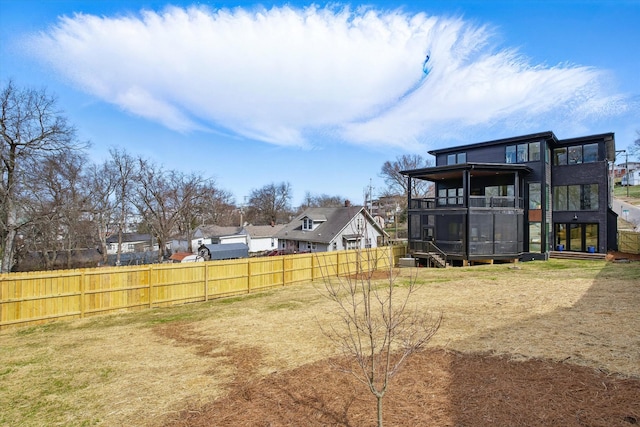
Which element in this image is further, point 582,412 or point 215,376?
point 215,376

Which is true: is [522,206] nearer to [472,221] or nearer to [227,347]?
[472,221]

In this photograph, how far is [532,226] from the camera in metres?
22.5

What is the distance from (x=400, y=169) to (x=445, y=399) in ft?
188

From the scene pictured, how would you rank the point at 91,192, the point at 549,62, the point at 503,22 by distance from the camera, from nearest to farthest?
the point at 503,22
the point at 549,62
the point at 91,192

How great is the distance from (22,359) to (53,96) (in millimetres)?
19350

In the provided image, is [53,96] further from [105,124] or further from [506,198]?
[506,198]

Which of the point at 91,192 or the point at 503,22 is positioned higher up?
the point at 503,22

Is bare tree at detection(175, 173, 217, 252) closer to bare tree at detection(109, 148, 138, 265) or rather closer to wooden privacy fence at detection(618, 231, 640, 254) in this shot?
bare tree at detection(109, 148, 138, 265)

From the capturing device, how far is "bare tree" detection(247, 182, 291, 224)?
76688mm

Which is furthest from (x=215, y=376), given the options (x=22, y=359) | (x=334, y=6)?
(x=334, y=6)

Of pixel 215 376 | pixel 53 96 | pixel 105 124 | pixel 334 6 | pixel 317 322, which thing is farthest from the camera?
pixel 105 124

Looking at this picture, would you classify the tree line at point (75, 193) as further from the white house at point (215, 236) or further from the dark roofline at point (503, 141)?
the dark roofline at point (503, 141)

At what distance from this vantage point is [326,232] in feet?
115

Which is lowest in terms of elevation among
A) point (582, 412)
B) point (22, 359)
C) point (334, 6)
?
point (22, 359)
